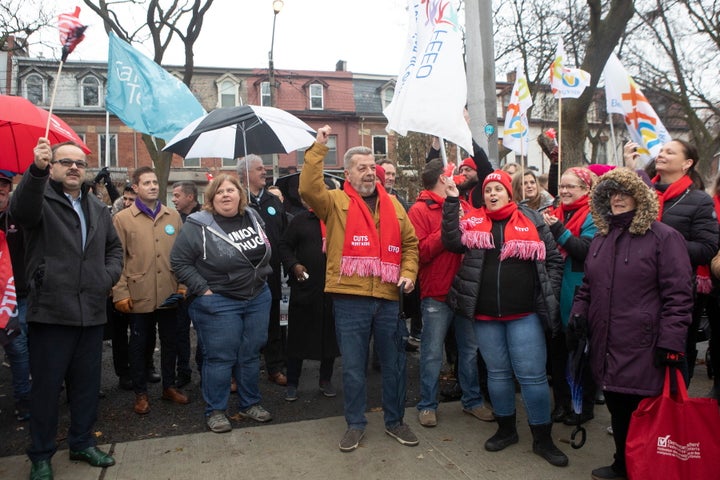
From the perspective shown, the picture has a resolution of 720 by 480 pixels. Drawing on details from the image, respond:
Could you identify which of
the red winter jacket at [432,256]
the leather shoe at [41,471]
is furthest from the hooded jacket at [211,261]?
the leather shoe at [41,471]

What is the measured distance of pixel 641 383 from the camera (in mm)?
3318

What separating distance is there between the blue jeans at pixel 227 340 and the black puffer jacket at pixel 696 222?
3.07 m

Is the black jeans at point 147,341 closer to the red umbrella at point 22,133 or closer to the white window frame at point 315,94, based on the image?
the red umbrella at point 22,133

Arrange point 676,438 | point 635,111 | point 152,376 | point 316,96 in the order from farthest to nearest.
Result: point 316,96, point 152,376, point 635,111, point 676,438

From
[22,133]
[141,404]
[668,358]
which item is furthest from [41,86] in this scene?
[668,358]

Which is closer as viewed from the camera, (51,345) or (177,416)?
(51,345)

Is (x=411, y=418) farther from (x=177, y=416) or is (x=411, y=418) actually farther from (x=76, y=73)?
(x=76, y=73)

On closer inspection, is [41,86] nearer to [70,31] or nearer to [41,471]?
[70,31]

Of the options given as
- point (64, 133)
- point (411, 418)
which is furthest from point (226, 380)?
point (64, 133)

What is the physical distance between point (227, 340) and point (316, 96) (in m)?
33.3

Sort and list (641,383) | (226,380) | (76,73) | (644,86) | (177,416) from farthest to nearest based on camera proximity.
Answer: (76,73), (644,86), (177,416), (226,380), (641,383)

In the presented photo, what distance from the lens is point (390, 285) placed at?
4211mm

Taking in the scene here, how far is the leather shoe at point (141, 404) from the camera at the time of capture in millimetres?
4918

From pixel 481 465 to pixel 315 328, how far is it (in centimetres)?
199
